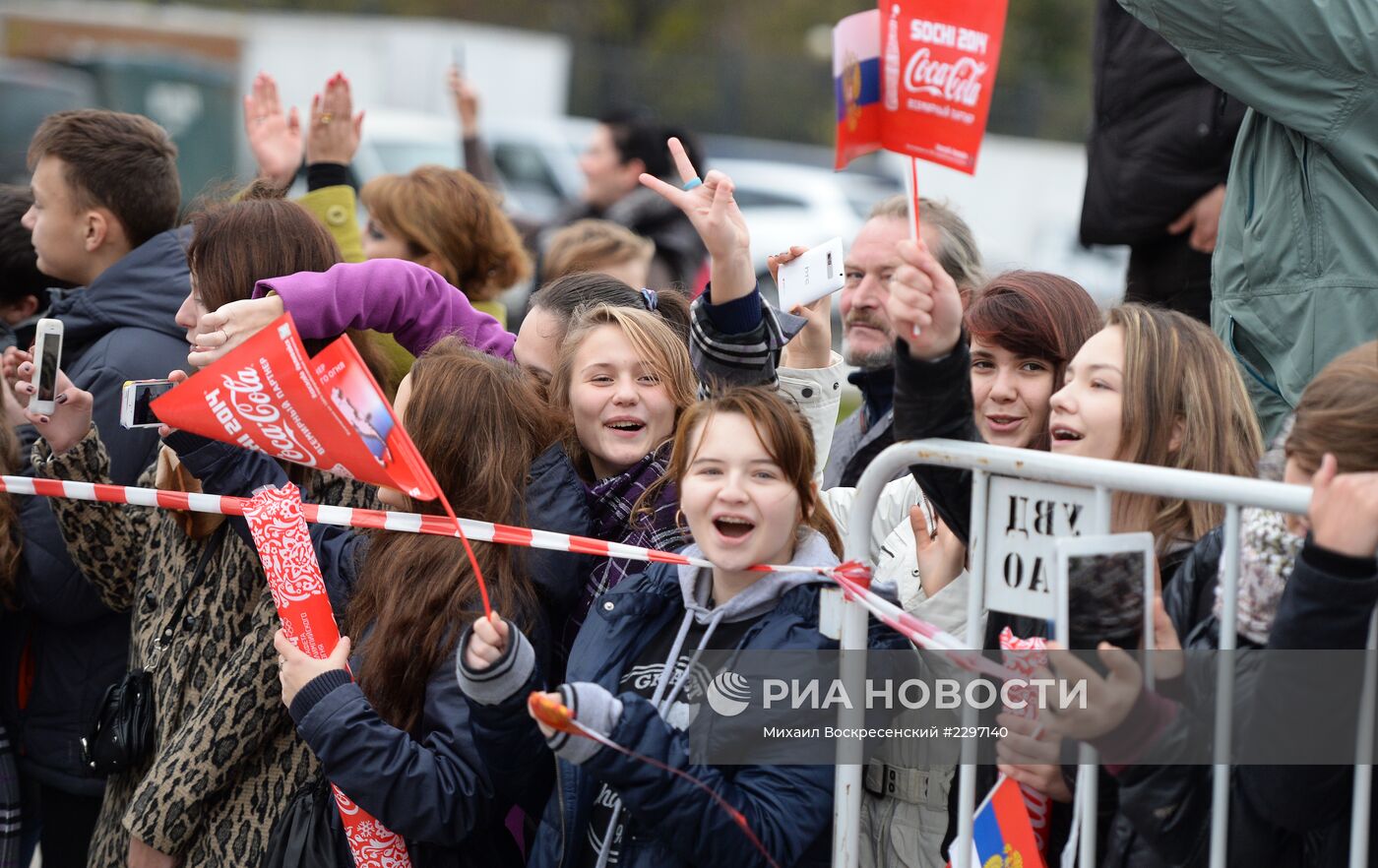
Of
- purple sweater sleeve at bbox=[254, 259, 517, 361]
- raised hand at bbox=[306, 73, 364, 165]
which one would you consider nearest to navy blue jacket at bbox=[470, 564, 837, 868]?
purple sweater sleeve at bbox=[254, 259, 517, 361]

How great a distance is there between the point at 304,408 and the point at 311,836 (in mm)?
921

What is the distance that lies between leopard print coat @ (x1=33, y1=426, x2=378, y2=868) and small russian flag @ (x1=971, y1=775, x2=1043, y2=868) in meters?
1.51

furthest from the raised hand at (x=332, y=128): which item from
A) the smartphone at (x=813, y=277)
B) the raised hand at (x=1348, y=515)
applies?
the raised hand at (x=1348, y=515)

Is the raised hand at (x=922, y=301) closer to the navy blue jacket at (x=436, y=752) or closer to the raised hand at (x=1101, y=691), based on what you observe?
the raised hand at (x=1101, y=691)

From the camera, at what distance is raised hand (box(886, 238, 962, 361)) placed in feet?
8.53

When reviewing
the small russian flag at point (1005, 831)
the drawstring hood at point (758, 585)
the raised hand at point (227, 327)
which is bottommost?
the small russian flag at point (1005, 831)

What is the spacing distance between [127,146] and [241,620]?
1.72 metres

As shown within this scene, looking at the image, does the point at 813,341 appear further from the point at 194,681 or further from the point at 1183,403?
the point at 194,681

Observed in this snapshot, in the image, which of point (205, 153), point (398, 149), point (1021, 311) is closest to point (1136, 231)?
point (1021, 311)

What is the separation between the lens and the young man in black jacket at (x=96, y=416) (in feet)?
12.9

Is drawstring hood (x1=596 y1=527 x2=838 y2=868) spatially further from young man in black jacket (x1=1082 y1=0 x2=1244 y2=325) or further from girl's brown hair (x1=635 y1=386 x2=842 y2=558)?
young man in black jacket (x1=1082 y1=0 x2=1244 y2=325)

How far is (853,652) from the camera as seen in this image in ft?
9.10

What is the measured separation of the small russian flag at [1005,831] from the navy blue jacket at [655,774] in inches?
12.5

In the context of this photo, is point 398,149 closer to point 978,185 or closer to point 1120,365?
point 978,185
